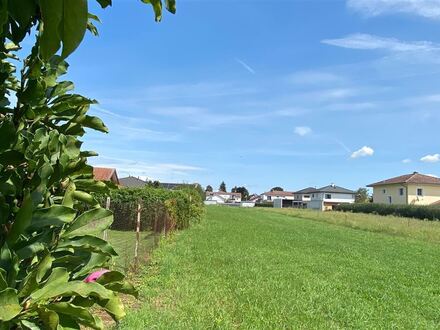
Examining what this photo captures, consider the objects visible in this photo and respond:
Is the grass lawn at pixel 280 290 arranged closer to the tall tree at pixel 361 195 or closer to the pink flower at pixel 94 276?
the pink flower at pixel 94 276

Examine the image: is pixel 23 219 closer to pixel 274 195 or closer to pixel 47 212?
pixel 47 212

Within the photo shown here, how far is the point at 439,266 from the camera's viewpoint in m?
16.5

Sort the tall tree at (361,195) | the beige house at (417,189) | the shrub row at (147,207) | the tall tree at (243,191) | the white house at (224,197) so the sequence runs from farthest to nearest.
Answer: the tall tree at (243,191) < the white house at (224,197) < the tall tree at (361,195) < the beige house at (417,189) < the shrub row at (147,207)

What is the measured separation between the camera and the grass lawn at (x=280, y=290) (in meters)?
7.50

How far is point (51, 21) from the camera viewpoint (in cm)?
73

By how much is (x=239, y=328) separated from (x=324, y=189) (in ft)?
346

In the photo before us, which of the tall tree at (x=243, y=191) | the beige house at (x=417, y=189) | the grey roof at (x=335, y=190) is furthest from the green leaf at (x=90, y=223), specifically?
the tall tree at (x=243, y=191)

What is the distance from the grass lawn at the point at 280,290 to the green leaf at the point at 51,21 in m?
6.19

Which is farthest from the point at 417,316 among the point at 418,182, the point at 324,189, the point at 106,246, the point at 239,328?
the point at 324,189

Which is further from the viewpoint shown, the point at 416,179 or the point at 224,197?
the point at 224,197

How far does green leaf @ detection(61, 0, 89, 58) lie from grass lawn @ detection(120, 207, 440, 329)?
6.21 meters

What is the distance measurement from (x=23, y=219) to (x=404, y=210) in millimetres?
58548

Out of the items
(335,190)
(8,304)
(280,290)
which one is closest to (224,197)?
(335,190)

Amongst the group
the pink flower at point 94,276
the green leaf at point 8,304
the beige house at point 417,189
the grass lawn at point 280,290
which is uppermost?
the beige house at point 417,189
